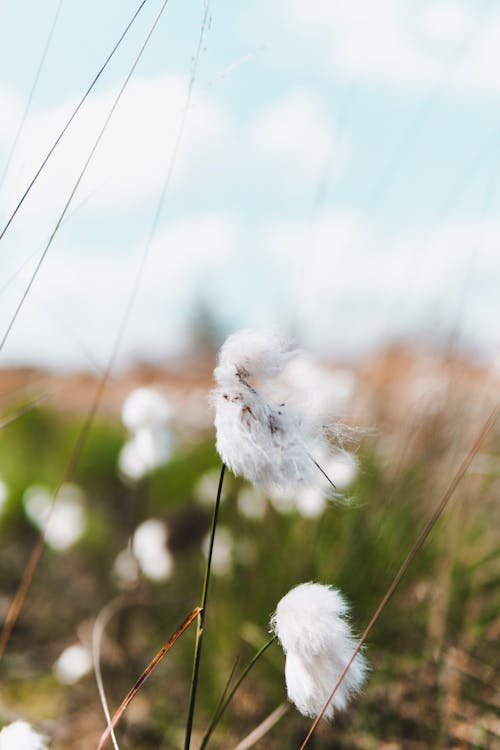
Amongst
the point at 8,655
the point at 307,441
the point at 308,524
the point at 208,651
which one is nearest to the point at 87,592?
the point at 8,655

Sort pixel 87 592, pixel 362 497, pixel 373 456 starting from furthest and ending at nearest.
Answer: pixel 87 592 < pixel 373 456 < pixel 362 497

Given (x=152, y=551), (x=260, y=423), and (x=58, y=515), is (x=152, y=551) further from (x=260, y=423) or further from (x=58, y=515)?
(x=260, y=423)

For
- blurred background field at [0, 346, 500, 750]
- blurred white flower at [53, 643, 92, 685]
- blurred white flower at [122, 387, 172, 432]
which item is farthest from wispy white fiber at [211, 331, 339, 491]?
blurred white flower at [53, 643, 92, 685]

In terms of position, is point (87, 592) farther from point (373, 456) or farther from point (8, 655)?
point (373, 456)

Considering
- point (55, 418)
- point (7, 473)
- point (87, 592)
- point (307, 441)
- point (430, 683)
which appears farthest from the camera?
point (55, 418)

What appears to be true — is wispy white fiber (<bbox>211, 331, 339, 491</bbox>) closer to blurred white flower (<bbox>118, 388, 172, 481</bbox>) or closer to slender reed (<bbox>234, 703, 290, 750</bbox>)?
slender reed (<bbox>234, 703, 290, 750</bbox>)

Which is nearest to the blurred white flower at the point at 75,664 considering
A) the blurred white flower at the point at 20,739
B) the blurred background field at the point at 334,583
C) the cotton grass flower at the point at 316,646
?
the blurred background field at the point at 334,583

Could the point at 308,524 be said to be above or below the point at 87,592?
above

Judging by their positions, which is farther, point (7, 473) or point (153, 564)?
point (7, 473)

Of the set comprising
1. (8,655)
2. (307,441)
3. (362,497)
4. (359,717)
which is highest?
(307,441)
